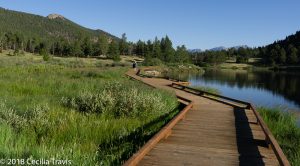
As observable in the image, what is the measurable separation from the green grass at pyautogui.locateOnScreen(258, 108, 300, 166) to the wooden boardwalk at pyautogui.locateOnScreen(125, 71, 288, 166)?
89 cm

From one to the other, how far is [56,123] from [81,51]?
118 meters

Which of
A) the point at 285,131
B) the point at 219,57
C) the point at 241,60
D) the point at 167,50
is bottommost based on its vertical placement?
the point at 285,131

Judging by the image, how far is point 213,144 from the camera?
822 centimetres

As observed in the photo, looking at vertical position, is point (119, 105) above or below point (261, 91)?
above

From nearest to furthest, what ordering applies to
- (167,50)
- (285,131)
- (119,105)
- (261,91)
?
(119,105), (285,131), (261,91), (167,50)

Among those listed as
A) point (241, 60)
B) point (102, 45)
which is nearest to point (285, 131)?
point (102, 45)

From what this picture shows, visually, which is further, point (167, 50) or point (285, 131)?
point (167, 50)

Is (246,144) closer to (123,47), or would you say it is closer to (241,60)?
(123,47)

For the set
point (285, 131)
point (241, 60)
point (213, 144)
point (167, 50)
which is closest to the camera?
point (213, 144)

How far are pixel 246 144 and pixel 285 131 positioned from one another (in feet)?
15.4

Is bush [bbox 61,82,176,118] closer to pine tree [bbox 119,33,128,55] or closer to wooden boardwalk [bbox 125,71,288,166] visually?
wooden boardwalk [bbox 125,71,288,166]

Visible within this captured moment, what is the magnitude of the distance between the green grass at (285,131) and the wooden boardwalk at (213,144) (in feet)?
2.91

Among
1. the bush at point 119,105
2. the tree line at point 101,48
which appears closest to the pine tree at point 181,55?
the tree line at point 101,48

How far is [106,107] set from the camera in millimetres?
11992
